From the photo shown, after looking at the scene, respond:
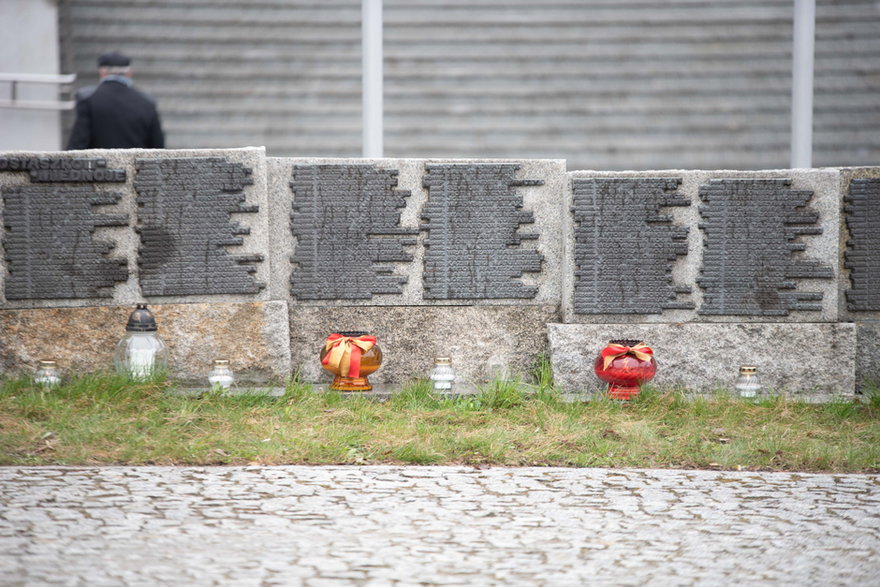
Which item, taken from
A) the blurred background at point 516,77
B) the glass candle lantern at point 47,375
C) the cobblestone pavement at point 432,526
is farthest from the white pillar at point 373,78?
the cobblestone pavement at point 432,526

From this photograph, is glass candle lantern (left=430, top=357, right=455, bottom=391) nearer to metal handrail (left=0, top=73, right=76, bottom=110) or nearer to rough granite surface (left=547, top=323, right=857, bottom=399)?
rough granite surface (left=547, top=323, right=857, bottom=399)

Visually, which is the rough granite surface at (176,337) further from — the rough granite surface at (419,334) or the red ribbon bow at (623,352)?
the red ribbon bow at (623,352)

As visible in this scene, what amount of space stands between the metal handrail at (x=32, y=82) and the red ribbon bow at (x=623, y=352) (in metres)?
5.86

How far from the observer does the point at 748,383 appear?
5.81m

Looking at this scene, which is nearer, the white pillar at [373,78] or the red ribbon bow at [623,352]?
the red ribbon bow at [623,352]

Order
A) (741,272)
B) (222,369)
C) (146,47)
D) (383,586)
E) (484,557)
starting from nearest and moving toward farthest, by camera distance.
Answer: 1. (383,586)
2. (484,557)
3. (222,369)
4. (741,272)
5. (146,47)

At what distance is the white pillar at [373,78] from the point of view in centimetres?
838

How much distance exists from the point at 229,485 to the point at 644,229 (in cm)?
311

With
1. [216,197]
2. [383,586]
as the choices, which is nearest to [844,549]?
[383,586]

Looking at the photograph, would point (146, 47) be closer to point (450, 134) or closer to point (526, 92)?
point (450, 134)

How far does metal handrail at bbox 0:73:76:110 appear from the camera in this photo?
9125 mm

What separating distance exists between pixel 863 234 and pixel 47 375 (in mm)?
4880

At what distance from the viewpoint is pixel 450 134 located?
373 inches

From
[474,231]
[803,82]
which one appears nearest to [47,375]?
[474,231]
